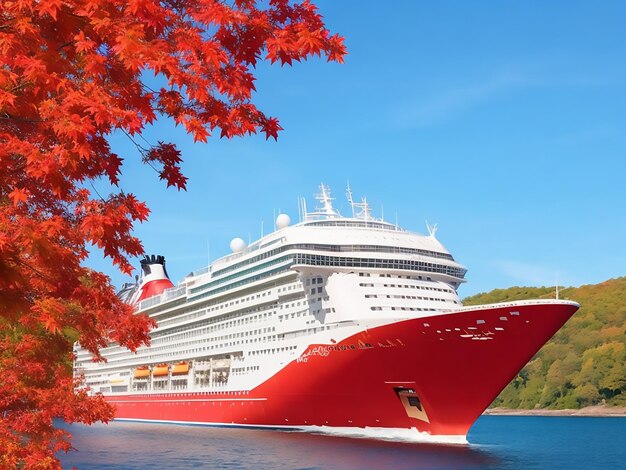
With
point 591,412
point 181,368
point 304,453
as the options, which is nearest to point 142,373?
point 181,368

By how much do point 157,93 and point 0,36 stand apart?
1641 millimetres

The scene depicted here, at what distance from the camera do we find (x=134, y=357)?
7712 cm

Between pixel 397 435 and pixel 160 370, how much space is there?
116 feet

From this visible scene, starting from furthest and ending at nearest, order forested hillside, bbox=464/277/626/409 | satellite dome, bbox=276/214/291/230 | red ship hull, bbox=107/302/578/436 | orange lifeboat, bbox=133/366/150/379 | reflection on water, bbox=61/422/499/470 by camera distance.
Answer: forested hillside, bbox=464/277/626/409, orange lifeboat, bbox=133/366/150/379, satellite dome, bbox=276/214/291/230, red ship hull, bbox=107/302/578/436, reflection on water, bbox=61/422/499/470

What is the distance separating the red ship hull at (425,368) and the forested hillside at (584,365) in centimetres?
7382

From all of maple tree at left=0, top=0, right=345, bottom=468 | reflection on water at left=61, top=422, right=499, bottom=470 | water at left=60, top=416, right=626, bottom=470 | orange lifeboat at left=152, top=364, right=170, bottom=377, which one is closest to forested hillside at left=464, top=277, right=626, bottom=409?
water at left=60, top=416, right=626, bottom=470

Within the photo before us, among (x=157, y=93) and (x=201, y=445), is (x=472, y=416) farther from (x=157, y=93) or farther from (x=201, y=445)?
(x=157, y=93)

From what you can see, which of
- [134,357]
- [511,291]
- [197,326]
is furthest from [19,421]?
[511,291]

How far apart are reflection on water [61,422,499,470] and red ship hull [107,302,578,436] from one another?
1.52 m

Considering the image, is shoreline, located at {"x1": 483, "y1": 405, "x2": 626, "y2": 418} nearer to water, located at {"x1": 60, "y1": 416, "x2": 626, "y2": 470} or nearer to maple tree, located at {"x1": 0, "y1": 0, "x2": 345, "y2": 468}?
water, located at {"x1": 60, "y1": 416, "x2": 626, "y2": 470}

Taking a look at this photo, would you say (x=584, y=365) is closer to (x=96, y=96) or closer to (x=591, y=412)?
(x=591, y=412)

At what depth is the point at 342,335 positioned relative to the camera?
40.9 meters

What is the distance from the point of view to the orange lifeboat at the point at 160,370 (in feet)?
226

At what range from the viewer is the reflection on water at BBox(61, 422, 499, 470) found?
3428cm
